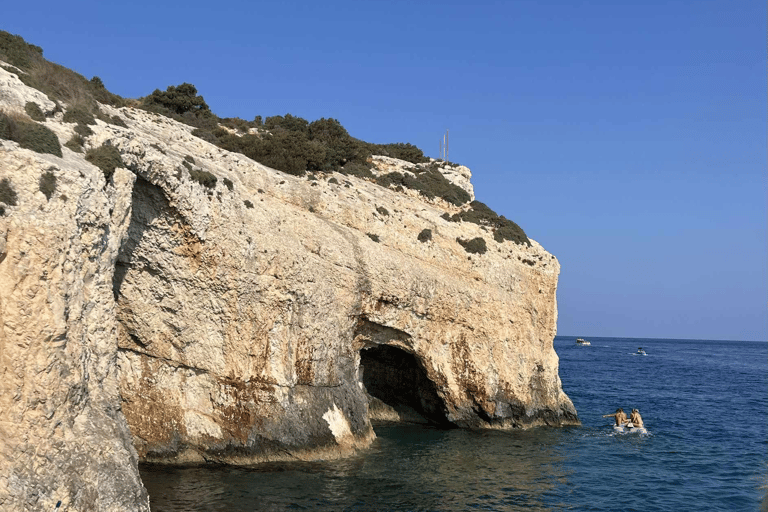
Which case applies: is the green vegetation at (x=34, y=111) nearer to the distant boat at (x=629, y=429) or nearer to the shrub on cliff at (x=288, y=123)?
the shrub on cliff at (x=288, y=123)

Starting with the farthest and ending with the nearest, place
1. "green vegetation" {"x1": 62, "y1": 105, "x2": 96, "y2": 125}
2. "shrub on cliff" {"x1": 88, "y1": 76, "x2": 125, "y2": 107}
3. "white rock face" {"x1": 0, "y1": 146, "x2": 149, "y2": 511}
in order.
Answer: "shrub on cliff" {"x1": 88, "y1": 76, "x2": 125, "y2": 107} → "green vegetation" {"x1": 62, "y1": 105, "x2": 96, "y2": 125} → "white rock face" {"x1": 0, "y1": 146, "x2": 149, "y2": 511}

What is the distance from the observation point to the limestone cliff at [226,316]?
1393cm

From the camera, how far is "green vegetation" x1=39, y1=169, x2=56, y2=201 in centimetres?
1421

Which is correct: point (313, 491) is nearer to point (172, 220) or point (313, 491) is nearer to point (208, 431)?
point (208, 431)

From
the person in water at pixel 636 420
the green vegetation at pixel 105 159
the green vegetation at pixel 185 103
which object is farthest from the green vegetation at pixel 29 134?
the person in water at pixel 636 420

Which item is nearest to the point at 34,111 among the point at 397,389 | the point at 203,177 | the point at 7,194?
the point at 7,194

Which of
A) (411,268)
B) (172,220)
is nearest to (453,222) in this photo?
(411,268)

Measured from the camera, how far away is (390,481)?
2391 centimetres

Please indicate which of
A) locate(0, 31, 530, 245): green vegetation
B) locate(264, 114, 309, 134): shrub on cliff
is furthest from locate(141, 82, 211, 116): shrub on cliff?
locate(264, 114, 309, 134): shrub on cliff

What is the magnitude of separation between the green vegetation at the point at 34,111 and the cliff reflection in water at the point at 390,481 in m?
12.0

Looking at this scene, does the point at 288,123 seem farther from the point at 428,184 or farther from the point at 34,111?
the point at 34,111

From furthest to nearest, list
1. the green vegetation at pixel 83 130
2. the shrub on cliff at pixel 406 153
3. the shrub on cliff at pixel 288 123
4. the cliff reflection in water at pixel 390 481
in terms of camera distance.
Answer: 1. the shrub on cliff at pixel 406 153
2. the shrub on cliff at pixel 288 123
3. the cliff reflection in water at pixel 390 481
4. the green vegetation at pixel 83 130

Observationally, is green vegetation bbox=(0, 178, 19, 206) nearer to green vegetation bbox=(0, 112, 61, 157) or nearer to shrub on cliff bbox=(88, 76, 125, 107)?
green vegetation bbox=(0, 112, 61, 157)

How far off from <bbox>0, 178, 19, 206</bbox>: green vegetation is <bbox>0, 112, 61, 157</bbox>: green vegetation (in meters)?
1.87
